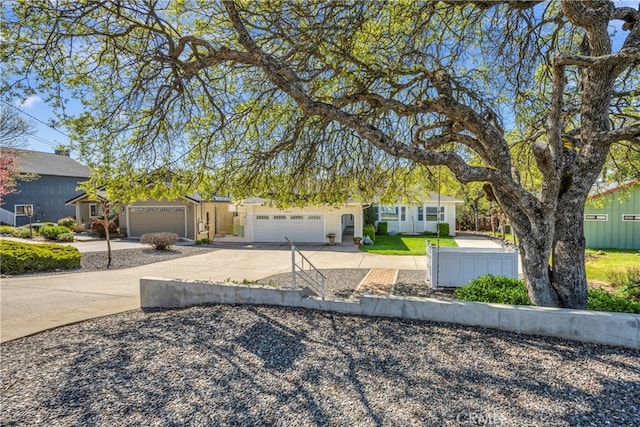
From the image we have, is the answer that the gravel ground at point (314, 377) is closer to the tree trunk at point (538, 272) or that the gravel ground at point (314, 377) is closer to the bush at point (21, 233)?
the tree trunk at point (538, 272)

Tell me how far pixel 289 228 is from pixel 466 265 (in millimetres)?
13285

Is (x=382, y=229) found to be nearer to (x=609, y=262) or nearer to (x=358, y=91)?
(x=609, y=262)

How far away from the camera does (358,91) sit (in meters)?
6.32

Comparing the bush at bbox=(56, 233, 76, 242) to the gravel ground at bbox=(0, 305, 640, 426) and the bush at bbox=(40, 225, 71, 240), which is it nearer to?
the bush at bbox=(40, 225, 71, 240)

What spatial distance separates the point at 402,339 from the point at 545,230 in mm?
2872

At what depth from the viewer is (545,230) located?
5008 mm

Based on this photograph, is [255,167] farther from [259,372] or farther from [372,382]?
[372,382]

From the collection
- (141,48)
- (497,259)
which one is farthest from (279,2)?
(497,259)

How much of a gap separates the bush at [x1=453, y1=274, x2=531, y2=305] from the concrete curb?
76 cm

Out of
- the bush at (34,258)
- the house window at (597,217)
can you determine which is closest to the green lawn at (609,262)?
the house window at (597,217)

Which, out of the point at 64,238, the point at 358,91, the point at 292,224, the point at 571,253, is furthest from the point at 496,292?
the point at 64,238

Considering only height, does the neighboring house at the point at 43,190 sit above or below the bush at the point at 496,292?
above

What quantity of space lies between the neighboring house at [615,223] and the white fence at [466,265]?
489 inches

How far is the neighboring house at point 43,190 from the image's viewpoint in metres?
27.2
